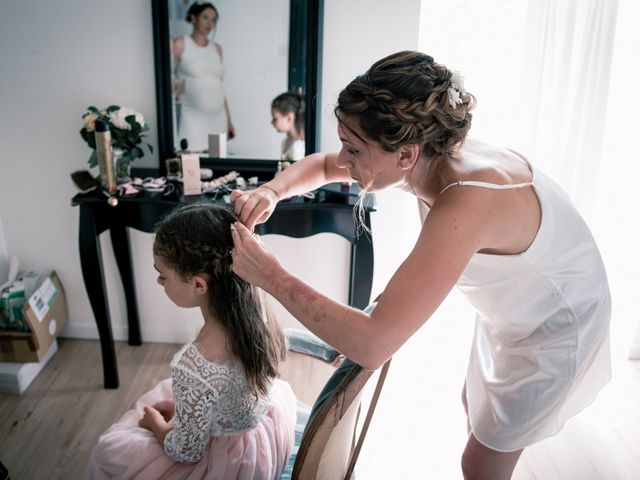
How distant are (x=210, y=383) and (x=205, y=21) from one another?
133 cm

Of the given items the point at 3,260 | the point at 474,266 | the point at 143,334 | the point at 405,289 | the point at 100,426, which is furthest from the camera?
the point at 143,334

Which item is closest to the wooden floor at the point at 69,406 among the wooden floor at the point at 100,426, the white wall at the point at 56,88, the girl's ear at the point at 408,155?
the wooden floor at the point at 100,426

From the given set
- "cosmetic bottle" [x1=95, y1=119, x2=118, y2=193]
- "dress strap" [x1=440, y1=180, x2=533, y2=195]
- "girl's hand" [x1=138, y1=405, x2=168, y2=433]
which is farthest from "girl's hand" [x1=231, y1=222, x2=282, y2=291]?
"cosmetic bottle" [x1=95, y1=119, x2=118, y2=193]

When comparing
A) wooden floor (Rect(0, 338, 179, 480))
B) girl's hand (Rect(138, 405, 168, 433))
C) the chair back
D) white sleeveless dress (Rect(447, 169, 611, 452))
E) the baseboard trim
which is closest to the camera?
the chair back

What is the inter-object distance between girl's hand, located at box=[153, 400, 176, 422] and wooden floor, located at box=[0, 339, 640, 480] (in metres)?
0.61

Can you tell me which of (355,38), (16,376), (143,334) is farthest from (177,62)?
(16,376)

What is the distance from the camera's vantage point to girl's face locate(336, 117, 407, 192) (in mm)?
1005

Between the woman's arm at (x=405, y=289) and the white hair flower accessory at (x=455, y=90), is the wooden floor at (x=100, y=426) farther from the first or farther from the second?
the white hair flower accessory at (x=455, y=90)

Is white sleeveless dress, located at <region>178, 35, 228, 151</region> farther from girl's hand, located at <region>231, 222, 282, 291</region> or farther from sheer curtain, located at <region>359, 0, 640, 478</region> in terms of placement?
girl's hand, located at <region>231, 222, 282, 291</region>

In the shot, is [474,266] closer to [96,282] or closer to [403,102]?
[403,102]

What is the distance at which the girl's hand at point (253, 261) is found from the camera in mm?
964

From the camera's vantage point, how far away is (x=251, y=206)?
118 cm

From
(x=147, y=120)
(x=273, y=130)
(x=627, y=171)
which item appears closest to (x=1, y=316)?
(x=147, y=120)

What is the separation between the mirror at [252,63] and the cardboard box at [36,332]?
73 cm
